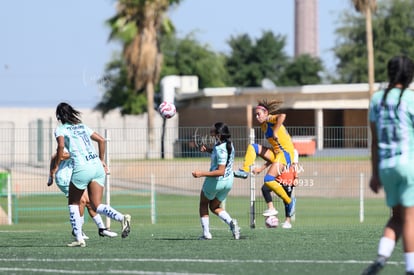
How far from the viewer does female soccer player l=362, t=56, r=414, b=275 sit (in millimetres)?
8797

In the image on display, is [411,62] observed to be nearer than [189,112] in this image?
Yes

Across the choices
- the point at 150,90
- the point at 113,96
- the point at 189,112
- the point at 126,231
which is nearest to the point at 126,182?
the point at 126,231

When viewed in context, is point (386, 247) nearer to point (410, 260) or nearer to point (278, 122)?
point (410, 260)

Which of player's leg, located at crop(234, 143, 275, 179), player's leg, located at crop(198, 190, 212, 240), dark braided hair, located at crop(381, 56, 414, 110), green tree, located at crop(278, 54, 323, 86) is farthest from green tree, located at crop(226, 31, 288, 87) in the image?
dark braided hair, located at crop(381, 56, 414, 110)

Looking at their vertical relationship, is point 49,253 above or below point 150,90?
below

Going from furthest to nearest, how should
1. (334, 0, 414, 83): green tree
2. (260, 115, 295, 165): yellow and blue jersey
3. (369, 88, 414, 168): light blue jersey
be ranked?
(334, 0, 414, 83): green tree → (260, 115, 295, 165): yellow and blue jersey → (369, 88, 414, 168): light blue jersey

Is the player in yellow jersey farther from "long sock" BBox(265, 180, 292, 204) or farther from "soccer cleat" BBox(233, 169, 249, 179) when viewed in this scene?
"soccer cleat" BBox(233, 169, 249, 179)

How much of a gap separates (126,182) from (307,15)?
69.0 metres

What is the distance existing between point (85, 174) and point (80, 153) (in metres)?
0.27

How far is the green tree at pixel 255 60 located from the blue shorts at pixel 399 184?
82260mm

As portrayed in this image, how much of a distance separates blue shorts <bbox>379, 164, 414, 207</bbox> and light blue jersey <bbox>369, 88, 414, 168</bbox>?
73mm

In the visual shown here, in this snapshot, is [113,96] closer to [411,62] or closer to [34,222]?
[34,222]

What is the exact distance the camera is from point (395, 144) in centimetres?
891

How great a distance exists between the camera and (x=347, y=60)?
90.0 m
